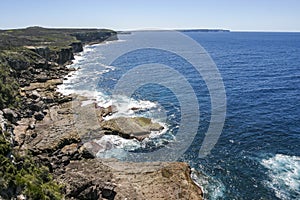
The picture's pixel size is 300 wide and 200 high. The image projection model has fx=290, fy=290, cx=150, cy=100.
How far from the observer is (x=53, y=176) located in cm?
3478

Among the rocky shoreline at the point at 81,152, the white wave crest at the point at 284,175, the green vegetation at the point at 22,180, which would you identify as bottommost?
the rocky shoreline at the point at 81,152

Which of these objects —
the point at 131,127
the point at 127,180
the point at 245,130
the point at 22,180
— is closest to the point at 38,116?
the point at 131,127

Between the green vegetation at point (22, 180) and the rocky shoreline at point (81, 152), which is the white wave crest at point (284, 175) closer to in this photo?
the rocky shoreline at point (81, 152)

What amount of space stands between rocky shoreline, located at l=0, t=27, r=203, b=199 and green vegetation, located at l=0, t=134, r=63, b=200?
56cm

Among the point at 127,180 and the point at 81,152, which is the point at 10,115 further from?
the point at 127,180

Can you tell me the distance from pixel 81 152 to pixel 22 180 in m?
16.4

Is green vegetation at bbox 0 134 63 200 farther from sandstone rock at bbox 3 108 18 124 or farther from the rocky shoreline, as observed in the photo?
sandstone rock at bbox 3 108 18 124

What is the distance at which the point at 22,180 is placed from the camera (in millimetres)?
26062

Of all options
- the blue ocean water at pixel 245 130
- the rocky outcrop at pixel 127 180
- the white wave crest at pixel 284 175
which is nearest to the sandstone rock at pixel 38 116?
the blue ocean water at pixel 245 130

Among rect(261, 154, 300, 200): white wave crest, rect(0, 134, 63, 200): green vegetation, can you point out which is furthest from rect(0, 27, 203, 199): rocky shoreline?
rect(261, 154, 300, 200): white wave crest

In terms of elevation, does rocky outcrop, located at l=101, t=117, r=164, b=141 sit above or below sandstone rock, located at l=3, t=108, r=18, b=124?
below

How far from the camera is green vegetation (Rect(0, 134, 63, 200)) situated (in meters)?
24.7

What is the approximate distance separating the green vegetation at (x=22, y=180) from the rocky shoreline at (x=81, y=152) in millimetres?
564

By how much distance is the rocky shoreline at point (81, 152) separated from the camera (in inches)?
1261
